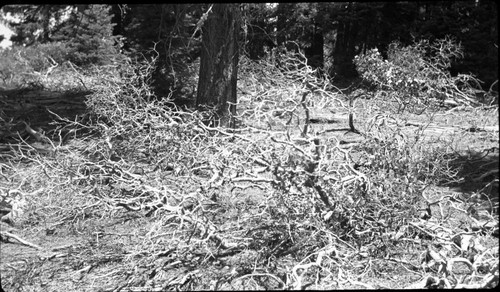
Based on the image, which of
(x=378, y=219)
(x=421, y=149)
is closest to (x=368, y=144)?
(x=421, y=149)

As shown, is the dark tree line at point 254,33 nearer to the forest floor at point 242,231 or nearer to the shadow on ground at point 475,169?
the forest floor at point 242,231

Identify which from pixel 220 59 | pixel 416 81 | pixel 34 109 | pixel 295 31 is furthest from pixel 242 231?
pixel 295 31

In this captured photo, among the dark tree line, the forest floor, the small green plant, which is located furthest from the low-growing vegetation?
the dark tree line

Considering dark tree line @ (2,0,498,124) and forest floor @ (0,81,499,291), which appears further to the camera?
dark tree line @ (2,0,498,124)

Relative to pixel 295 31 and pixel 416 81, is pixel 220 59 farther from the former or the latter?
pixel 295 31

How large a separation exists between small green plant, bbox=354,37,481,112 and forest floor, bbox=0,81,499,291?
1318mm

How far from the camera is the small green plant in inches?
269

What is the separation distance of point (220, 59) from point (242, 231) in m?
3.88

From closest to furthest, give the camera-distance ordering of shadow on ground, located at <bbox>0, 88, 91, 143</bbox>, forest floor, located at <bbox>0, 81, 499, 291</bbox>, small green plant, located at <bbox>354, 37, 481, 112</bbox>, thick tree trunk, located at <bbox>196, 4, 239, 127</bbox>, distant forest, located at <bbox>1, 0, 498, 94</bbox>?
forest floor, located at <bbox>0, 81, 499, 291</bbox>, small green plant, located at <bbox>354, 37, 481, 112</bbox>, thick tree trunk, located at <bbox>196, 4, 239, 127</bbox>, shadow on ground, located at <bbox>0, 88, 91, 143</bbox>, distant forest, located at <bbox>1, 0, 498, 94</bbox>

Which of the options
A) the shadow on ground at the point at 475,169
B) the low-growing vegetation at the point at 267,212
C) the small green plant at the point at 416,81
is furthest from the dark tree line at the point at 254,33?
the shadow on ground at the point at 475,169

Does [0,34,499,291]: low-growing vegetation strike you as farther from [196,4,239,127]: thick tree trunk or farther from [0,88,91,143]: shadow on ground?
[0,88,91,143]: shadow on ground

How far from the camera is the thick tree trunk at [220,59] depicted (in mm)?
7824

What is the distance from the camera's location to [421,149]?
5.04 m

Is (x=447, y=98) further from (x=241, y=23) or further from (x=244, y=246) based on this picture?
(x=244, y=246)
